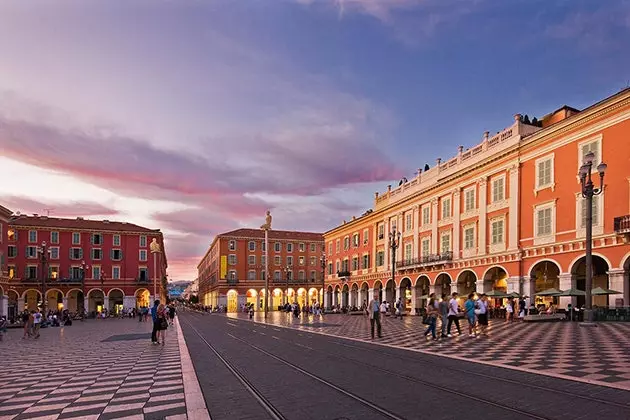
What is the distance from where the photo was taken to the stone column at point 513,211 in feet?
122

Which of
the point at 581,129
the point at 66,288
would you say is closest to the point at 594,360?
the point at 581,129

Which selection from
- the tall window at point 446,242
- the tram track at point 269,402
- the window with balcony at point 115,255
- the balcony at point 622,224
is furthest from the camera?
the window with balcony at point 115,255

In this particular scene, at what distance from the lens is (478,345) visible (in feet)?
55.1

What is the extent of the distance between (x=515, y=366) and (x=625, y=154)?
75.1 feet

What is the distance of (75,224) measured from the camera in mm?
78562

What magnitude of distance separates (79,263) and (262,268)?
35.1 meters

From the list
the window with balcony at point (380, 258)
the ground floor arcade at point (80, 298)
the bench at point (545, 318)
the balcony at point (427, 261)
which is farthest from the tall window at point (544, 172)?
the ground floor arcade at point (80, 298)

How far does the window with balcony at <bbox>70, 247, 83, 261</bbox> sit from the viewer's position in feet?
251

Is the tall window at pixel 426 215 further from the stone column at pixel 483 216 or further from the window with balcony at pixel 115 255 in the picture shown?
the window with balcony at pixel 115 255

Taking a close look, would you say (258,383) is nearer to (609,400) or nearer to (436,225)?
(609,400)

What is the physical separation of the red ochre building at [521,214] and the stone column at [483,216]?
3.4 inches

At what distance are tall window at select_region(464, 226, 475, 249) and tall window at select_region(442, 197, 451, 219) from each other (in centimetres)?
351

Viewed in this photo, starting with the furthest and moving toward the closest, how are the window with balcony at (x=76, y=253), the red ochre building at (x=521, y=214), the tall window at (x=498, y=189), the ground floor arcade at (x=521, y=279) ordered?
the window with balcony at (x=76, y=253), the tall window at (x=498, y=189), the red ochre building at (x=521, y=214), the ground floor arcade at (x=521, y=279)

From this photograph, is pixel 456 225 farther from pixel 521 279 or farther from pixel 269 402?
pixel 269 402
